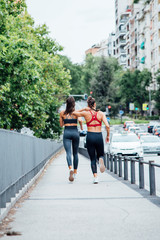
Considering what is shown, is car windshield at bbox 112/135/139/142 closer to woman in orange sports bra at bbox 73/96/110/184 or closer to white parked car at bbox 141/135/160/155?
white parked car at bbox 141/135/160/155

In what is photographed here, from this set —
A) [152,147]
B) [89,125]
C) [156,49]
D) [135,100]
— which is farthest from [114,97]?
[89,125]

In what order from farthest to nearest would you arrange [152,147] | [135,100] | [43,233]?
[135,100] < [152,147] < [43,233]

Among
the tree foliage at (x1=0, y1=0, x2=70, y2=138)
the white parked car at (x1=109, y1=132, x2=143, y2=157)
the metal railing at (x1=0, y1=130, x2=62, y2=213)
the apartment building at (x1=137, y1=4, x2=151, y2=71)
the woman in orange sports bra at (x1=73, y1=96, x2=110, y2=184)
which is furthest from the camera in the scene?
the apartment building at (x1=137, y1=4, x2=151, y2=71)

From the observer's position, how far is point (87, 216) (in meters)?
7.83

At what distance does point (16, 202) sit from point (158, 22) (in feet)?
280

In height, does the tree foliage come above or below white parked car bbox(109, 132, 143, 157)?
above

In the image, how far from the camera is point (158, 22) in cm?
9188

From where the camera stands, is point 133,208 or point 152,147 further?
point 152,147

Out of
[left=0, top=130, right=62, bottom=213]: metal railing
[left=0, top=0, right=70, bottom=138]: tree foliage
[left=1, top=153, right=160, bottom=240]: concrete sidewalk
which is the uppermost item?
[left=0, top=0, right=70, bottom=138]: tree foliage

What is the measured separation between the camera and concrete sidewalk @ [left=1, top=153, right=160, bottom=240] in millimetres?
6398

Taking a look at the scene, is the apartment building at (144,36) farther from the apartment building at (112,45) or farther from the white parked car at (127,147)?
the white parked car at (127,147)

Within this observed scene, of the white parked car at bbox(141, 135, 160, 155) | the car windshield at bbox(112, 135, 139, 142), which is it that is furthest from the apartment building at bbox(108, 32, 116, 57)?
the car windshield at bbox(112, 135, 139, 142)

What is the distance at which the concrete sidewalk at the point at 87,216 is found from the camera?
640 cm

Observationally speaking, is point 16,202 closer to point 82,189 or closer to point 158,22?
point 82,189
